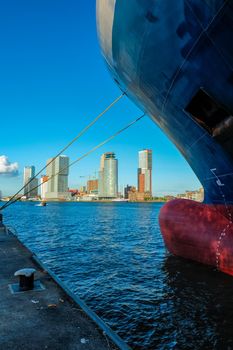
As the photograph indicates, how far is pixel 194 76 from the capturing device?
22.2ft

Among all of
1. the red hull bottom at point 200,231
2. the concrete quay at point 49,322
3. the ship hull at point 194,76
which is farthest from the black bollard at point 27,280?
the red hull bottom at point 200,231

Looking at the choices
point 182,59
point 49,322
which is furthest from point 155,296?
point 182,59

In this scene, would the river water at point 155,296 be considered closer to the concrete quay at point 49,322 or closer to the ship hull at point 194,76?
the ship hull at point 194,76

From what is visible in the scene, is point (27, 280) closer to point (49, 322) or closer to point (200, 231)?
point (49, 322)

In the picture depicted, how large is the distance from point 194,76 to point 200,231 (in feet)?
23.3

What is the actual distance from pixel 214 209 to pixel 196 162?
209 centimetres

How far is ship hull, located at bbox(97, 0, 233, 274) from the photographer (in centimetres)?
573

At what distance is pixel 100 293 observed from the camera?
11.3 meters

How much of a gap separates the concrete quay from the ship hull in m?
5.65

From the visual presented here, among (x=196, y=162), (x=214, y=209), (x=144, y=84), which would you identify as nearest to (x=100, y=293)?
(x=214, y=209)

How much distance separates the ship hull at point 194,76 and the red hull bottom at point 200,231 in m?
0.04

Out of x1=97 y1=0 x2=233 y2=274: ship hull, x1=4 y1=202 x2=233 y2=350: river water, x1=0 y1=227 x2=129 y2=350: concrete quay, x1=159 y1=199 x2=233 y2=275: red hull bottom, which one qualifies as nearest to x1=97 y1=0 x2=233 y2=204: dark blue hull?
x1=97 y1=0 x2=233 y2=274: ship hull

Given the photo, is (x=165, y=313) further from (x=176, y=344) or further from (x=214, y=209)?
(x=214, y=209)

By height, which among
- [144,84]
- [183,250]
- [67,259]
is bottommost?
[67,259]
